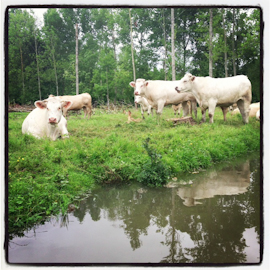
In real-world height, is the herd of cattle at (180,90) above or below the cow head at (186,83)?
below

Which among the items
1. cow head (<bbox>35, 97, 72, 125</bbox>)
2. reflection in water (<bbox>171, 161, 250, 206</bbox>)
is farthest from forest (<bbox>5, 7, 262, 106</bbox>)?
reflection in water (<bbox>171, 161, 250, 206</bbox>)

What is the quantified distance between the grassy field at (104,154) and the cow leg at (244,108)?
0.12 m

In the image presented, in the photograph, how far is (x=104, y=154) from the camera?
4.30 metres

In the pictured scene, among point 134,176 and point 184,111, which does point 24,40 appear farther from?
point 184,111

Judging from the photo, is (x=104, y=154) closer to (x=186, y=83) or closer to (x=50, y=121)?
(x=50, y=121)

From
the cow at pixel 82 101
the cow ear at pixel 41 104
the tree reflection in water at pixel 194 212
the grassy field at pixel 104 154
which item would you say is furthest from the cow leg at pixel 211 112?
the cow ear at pixel 41 104

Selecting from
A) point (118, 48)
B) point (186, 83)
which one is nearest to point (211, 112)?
point (186, 83)

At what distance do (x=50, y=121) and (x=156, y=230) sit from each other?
288 centimetres

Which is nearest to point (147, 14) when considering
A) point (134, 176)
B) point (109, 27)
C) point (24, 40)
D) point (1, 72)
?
point (109, 27)

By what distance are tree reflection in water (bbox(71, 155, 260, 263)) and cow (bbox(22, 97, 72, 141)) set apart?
1.79 meters

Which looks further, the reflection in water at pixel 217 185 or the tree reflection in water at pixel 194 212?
the reflection in water at pixel 217 185

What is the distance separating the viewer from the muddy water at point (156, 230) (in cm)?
239

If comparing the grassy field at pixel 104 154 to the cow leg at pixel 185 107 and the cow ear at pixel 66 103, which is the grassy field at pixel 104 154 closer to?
the cow ear at pixel 66 103
